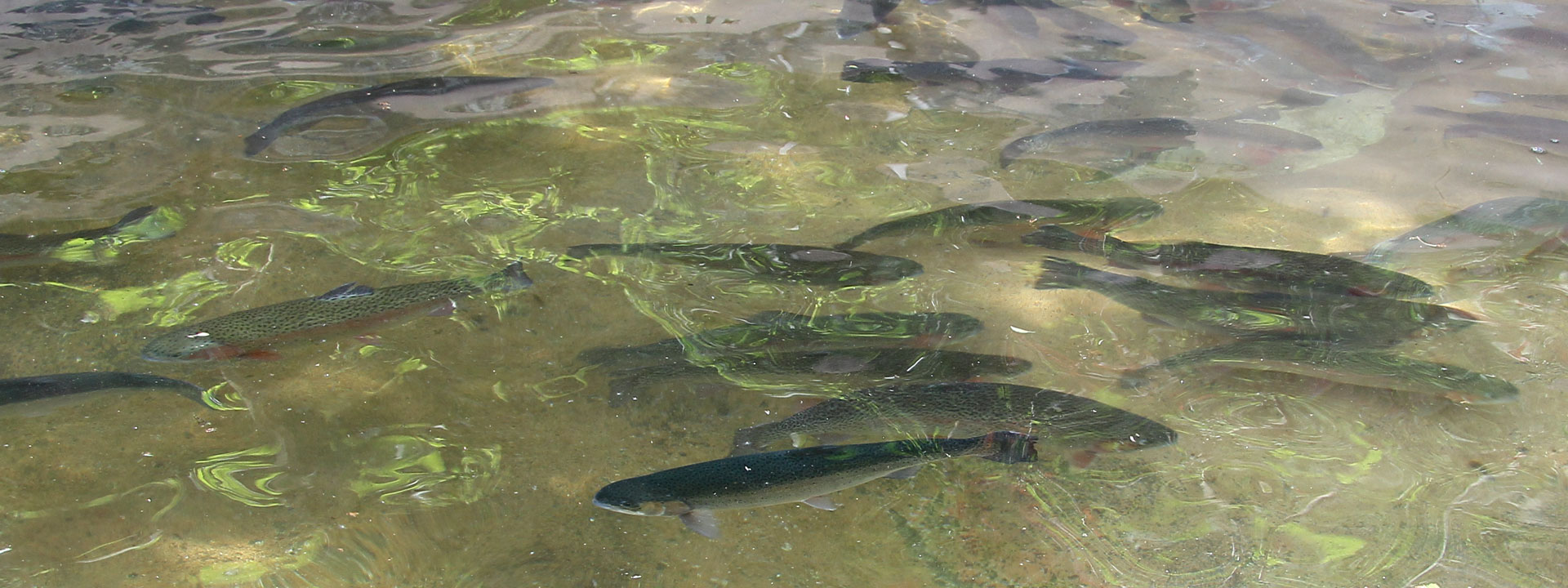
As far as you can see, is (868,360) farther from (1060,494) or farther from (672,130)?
(672,130)

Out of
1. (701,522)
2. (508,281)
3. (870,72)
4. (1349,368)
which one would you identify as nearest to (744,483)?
(701,522)

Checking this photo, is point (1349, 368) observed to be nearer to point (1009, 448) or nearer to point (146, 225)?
point (1009, 448)

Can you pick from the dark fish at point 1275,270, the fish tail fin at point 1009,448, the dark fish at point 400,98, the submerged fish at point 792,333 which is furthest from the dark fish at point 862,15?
the fish tail fin at point 1009,448

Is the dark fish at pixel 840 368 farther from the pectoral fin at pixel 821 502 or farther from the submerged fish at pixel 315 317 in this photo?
the submerged fish at pixel 315 317

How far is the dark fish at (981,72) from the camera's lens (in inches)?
215

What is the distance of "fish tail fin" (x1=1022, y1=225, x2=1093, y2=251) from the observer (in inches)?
158

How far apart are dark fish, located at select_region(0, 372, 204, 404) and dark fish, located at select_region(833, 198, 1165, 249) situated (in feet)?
8.86

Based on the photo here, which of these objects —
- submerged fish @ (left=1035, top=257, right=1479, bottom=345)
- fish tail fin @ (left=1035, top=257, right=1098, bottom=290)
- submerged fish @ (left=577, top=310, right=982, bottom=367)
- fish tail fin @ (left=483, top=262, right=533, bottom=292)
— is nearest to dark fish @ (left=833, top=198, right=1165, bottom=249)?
fish tail fin @ (left=1035, top=257, right=1098, bottom=290)

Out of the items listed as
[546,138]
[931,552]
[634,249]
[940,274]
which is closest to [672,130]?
[546,138]

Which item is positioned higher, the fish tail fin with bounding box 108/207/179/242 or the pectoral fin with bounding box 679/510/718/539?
the fish tail fin with bounding box 108/207/179/242

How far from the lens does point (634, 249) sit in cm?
395

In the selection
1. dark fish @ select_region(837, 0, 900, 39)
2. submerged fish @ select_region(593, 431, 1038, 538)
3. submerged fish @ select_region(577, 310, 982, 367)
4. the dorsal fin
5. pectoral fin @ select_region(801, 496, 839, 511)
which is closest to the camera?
submerged fish @ select_region(593, 431, 1038, 538)

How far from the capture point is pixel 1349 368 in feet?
10.9

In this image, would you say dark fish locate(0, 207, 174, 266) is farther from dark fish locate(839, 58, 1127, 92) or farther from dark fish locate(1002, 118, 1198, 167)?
dark fish locate(1002, 118, 1198, 167)
